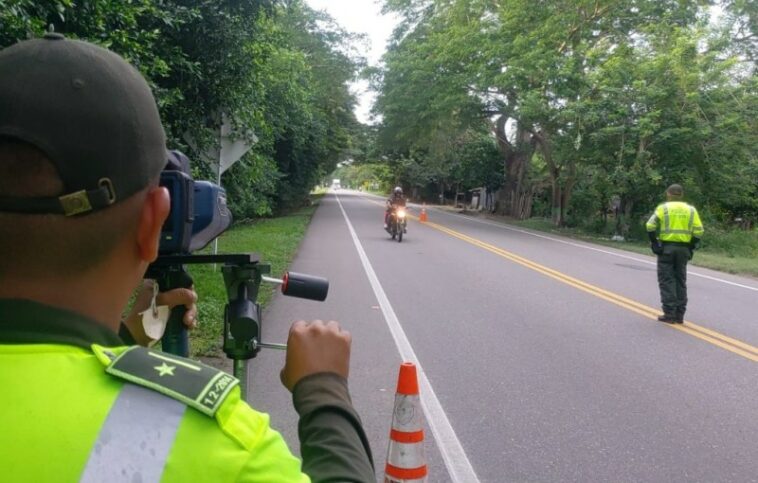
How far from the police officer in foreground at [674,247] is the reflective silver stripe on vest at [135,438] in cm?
848

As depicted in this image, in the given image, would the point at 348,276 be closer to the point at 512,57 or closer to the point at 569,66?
the point at 569,66

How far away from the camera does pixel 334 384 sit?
128 centimetres

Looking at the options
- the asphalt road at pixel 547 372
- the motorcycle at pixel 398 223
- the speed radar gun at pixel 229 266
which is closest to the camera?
the speed radar gun at pixel 229 266

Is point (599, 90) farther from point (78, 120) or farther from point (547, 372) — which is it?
point (78, 120)

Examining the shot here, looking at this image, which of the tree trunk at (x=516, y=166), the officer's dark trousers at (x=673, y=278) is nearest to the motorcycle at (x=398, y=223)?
the officer's dark trousers at (x=673, y=278)

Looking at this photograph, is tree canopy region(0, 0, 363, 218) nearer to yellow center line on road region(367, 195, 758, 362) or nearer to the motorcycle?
the motorcycle

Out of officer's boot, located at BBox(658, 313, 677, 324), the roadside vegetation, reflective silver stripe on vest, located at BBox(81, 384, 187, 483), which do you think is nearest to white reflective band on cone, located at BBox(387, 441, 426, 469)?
reflective silver stripe on vest, located at BBox(81, 384, 187, 483)

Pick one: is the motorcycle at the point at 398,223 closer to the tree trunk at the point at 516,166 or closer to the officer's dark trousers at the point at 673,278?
the officer's dark trousers at the point at 673,278

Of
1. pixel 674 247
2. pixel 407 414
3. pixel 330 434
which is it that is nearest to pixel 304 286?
pixel 330 434

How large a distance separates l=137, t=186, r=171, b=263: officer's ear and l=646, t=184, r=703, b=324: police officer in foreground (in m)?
8.37

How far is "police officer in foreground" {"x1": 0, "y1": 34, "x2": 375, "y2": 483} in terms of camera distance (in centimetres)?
81

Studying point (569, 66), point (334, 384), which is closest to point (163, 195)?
point (334, 384)

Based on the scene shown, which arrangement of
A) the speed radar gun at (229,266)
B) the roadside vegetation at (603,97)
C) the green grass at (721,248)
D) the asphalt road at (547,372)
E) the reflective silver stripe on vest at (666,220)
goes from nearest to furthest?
the speed radar gun at (229,266) → the asphalt road at (547,372) → the reflective silver stripe on vest at (666,220) → the green grass at (721,248) → the roadside vegetation at (603,97)

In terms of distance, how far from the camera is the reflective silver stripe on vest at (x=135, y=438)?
80 centimetres
